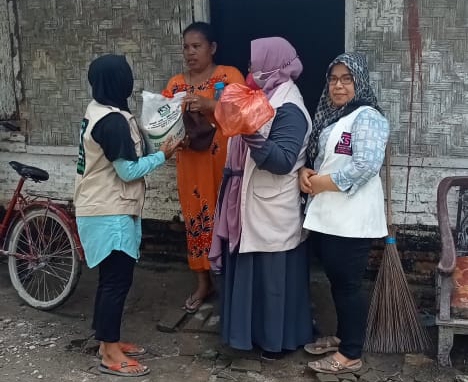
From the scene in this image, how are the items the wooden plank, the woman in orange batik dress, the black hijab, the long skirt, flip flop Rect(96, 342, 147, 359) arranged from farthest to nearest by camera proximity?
1. the wooden plank
2. the woman in orange batik dress
3. flip flop Rect(96, 342, 147, 359)
4. the long skirt
5. the black hijab

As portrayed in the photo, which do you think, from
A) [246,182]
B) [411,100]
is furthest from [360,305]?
[411,100]

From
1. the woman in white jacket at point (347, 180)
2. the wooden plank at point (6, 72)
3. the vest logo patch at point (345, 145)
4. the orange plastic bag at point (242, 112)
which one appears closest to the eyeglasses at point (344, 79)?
the woman in white jacket at point (347, 180)

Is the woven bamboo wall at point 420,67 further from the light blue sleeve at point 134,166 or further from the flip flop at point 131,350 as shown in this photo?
the flip flop at point 131,350

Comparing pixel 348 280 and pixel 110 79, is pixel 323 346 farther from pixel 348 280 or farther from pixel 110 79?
pixel 110 79

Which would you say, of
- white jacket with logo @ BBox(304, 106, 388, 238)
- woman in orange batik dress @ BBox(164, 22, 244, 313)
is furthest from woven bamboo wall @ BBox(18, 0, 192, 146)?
white jacket with logo @ BBox(304, 106, 388, 238)

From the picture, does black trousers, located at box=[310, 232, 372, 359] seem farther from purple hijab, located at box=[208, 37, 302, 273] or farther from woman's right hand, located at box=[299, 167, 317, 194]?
purple hijab, located at box=[208, 37, 302, 273]

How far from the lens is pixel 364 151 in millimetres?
3242

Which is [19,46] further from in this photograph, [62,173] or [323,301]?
[323,301]

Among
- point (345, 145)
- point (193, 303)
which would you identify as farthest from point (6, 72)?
point (345, 145)

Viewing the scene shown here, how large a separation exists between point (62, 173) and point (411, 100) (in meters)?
2.86

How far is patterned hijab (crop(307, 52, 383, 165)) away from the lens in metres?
3.35

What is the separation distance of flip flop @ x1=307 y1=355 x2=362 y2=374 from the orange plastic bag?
140 cm

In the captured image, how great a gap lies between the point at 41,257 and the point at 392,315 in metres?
2.47

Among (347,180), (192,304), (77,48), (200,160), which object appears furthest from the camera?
(77,48)
